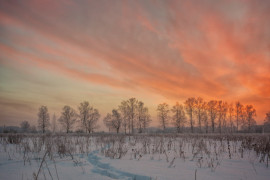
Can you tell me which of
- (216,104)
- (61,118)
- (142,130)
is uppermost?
(216,104)

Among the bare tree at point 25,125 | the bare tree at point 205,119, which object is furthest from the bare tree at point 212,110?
the bare tree at point 25,125

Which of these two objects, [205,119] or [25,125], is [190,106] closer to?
[205,119]

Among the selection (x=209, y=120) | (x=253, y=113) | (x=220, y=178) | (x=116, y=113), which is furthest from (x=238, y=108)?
(x=220, y=178)

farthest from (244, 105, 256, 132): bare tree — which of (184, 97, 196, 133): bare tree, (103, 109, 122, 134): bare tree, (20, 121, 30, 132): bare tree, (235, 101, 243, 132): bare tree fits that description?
(20, 121, 30, 132): bare tree

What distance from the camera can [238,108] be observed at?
54969 millimetres

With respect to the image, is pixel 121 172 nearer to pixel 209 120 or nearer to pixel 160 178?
pixel 160 178

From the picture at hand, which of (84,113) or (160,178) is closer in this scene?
(160,178)

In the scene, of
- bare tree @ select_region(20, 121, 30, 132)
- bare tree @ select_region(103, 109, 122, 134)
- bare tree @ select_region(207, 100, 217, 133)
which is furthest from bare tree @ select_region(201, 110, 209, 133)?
bare tree @ select_region(20, 121, 30, 132)

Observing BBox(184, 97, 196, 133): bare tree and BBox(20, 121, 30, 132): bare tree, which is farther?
BBox(20, 121, 30, 132): bare tree

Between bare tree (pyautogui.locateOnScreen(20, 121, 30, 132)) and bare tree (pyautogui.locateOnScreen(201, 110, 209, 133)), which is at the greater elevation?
bare tree (pyautogui.locateOnScreen(201, 110, 209, 133))

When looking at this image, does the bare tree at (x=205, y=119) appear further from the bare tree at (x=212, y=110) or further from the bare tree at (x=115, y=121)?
the bare tree at (x=115, y=121)

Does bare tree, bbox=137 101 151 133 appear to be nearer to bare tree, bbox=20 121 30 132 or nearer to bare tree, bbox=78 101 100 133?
bare tree, bbox=78 101 100 133

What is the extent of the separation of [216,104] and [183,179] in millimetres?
56359

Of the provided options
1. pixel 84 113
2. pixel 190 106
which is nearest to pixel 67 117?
pixel 84 113
